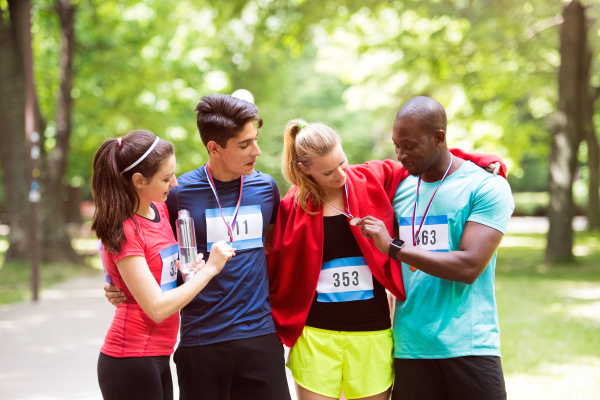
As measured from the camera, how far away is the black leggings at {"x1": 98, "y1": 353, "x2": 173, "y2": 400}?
94.6 inches

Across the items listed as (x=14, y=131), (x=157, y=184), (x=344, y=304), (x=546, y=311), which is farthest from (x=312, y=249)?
(x=14, y=131)

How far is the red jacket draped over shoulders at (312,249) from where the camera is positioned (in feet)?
9.19

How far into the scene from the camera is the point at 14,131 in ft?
39.5

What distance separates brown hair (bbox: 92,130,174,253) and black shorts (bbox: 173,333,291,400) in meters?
0.74

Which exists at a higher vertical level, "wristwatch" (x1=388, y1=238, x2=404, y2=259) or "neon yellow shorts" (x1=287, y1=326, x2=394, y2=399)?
"wristwatch" (x1=388, y1=238, x2=404, y2=259)

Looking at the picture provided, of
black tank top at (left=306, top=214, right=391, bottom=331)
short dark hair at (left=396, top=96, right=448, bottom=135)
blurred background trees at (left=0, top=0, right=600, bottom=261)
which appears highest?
blurred background trees at (left=0, top=0, right=600, bottom=261)

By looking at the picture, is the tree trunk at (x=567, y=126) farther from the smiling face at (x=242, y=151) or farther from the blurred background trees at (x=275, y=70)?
the smiling face at (x=242, y=151)

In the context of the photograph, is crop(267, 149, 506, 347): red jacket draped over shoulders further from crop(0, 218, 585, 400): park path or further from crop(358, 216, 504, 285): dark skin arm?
crop(0, 218, 585, 400): park path

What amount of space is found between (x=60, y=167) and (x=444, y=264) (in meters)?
13.5

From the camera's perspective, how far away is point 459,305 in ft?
8.53

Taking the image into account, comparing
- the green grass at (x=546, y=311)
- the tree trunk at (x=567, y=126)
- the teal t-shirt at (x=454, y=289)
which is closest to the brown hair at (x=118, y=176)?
the teal t-shirt at (x=454, y=289)

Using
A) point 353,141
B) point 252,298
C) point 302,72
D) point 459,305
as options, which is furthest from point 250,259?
point 302,72

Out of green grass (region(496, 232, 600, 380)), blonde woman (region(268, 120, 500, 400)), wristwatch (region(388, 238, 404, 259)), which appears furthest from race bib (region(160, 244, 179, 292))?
green grass (region(496, 232, 600, 380))

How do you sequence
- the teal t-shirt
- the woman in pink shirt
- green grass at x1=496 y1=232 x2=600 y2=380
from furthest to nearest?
1. green grass at x1=496 y1=232 x2=600 y2=380
2. the teal t-shirt
3. the woman in pink shirt
